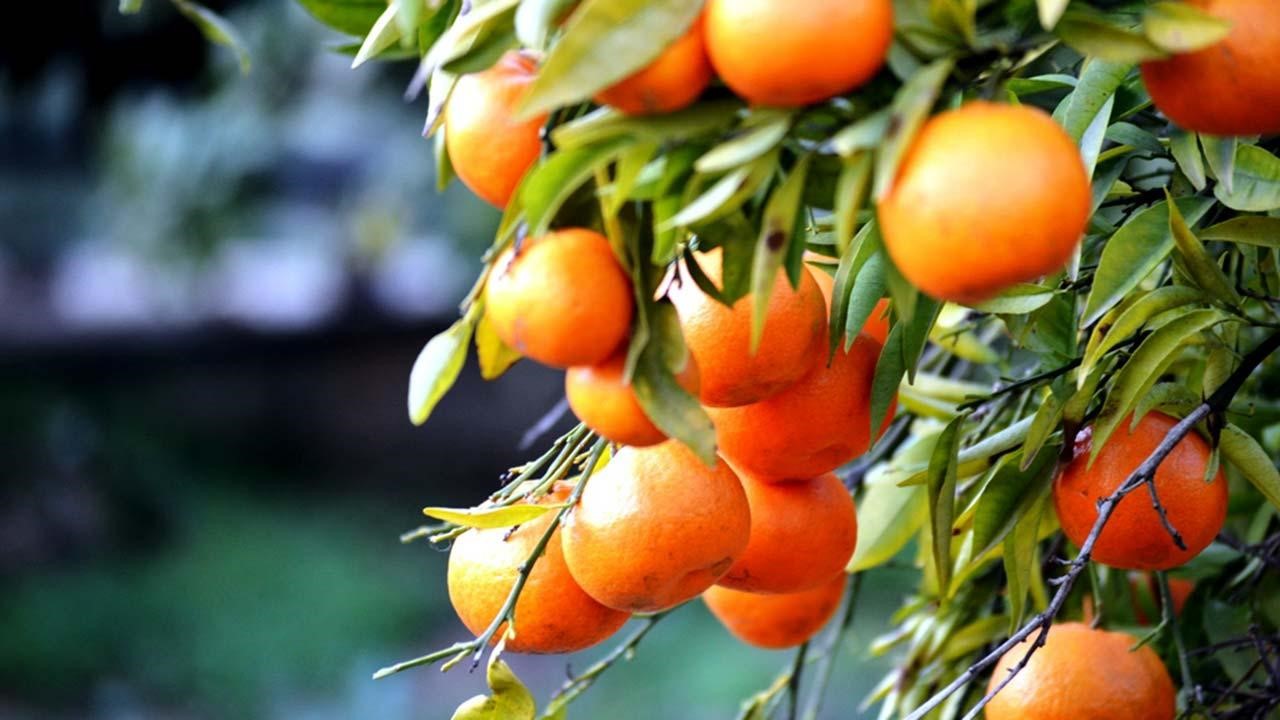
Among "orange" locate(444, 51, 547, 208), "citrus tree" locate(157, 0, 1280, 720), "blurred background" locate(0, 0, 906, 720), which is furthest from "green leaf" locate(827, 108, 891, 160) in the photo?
"blurred background" locate(0, 0, 906, 720)

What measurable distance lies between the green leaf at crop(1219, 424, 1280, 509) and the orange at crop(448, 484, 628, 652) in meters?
0.27

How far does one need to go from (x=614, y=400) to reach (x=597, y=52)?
113 mm

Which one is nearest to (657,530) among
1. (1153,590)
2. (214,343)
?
(1153,590)

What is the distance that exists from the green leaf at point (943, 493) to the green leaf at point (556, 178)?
24 cm

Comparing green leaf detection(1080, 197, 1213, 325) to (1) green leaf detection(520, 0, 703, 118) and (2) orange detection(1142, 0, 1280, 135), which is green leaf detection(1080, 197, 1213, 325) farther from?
(1) green leaf detection(520, 0, 703, 118)

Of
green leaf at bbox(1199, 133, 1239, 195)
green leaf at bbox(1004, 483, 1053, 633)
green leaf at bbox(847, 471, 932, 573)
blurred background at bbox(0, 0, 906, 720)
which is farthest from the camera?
blurred background at bbox(0, 0, 906, 720)

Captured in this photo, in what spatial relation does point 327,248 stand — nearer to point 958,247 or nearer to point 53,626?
point 53,626

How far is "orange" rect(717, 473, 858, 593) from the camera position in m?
0.59

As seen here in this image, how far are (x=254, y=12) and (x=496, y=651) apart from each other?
229cm

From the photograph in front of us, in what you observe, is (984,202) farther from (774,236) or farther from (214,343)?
(214,343)

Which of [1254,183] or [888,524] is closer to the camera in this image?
[1254,183]

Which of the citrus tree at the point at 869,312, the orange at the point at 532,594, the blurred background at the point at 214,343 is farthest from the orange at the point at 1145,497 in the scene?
the blurred background at the point at 214,343

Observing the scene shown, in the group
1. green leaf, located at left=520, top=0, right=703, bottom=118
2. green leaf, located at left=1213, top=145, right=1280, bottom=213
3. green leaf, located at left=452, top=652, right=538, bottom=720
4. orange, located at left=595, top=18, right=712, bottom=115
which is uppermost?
green leaf, located at left=520, top=0, right=703, bottom=118

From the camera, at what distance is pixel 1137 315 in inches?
21.0
